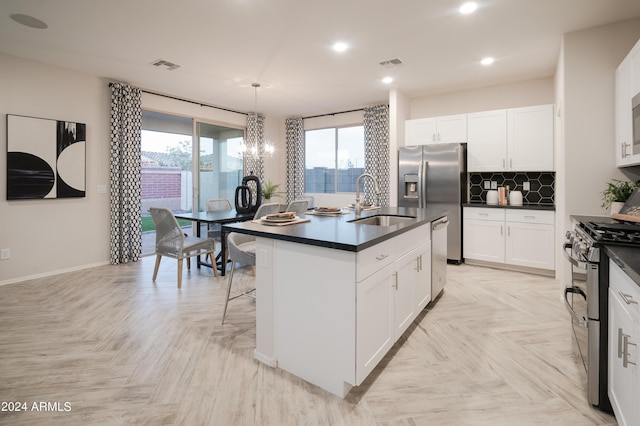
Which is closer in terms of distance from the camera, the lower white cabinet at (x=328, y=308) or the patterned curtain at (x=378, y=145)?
the lower white cabinet at (x=328, y=308)

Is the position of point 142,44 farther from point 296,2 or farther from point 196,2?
point 296,2

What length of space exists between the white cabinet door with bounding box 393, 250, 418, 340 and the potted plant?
1.79 m

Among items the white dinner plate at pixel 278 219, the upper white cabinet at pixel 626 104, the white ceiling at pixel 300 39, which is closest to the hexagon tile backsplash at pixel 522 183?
the white ceiling at pixel 300 39

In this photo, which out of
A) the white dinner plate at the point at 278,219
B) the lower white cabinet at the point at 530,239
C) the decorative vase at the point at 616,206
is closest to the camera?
the white dinner plate at the point at 278,219

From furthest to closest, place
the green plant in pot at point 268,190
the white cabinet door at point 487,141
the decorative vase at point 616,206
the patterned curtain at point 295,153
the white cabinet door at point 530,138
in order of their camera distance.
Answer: the patterned curtain at point 295,153, the green plant in pot at point 268,190, the white cabinet door at point 487,141, the white cabinet door at point 530,138, the decorative vase at point 616,206

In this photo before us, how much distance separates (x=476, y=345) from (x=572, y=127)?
7.55 feet

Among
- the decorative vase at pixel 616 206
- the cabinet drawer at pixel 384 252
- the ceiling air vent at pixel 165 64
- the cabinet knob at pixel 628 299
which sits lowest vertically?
the cabinet knob at pixel 628 299

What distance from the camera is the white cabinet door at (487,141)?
4.55m

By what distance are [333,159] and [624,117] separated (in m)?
4.83

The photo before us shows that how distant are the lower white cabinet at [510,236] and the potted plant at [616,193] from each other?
1079 millimetres

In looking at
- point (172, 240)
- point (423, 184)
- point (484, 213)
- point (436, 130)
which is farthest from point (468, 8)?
point (172, 240)

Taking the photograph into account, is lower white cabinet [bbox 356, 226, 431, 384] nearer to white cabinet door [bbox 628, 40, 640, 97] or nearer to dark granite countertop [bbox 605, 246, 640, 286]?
dark granite countertop [bbox 605, 246, 640, 286]

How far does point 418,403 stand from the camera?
178 centimetres

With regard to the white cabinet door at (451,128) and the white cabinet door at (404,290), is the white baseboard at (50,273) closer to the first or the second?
the white cabinet door at (404,290)
